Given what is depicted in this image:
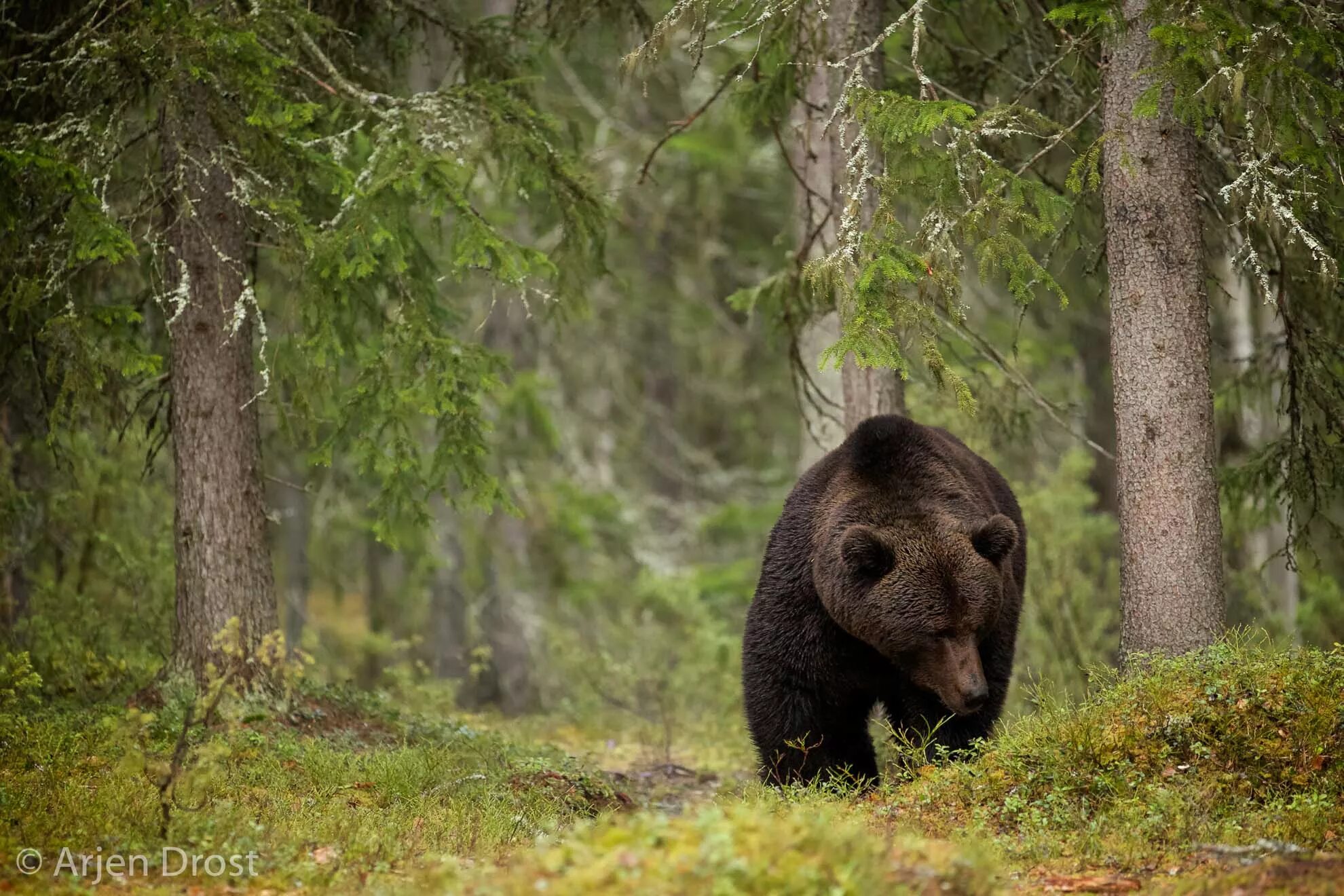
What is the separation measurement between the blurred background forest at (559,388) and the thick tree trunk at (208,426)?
0.27 meters

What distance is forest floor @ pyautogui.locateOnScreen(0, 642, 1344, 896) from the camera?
478 cm

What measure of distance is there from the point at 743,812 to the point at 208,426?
17.7 feet

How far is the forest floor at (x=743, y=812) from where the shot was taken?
4.78 m

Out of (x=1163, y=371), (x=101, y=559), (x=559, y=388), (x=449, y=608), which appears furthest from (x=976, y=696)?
(x=559, y=388)

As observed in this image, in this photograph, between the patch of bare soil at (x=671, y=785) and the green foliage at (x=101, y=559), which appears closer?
the patch of bare soil at (x=671, y=785)

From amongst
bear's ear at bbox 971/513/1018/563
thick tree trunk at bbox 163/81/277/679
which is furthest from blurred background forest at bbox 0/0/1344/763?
bear's ear at bbox 971/513/1018/563

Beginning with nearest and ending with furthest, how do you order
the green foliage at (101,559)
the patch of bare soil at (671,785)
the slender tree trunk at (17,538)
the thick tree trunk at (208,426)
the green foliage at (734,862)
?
the green foliage at (734,862) < the thick tree trunk at (208,426) < the patch of bare soil at (671,785) < the green foliage at (101,559) < the slender tree trunk at (17,538)

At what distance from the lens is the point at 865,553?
23.6 feet

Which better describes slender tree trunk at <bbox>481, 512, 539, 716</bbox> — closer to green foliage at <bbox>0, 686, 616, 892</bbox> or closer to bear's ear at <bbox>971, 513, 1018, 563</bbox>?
green foliage at <bbox>0, 686, 616, 892</bbox>

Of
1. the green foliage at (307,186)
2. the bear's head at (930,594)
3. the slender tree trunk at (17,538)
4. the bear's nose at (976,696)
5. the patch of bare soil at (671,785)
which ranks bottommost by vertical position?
the patch of bare soil at (671,785)

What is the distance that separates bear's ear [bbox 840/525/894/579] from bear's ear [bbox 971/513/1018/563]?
0.56 m

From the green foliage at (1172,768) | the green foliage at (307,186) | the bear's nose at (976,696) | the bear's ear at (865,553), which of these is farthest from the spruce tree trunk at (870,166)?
the green foliage at (1172,768)

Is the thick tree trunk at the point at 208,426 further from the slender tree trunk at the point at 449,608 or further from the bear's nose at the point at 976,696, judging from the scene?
the slender tree trunk at the point at 449,608

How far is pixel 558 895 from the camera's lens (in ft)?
14.5
